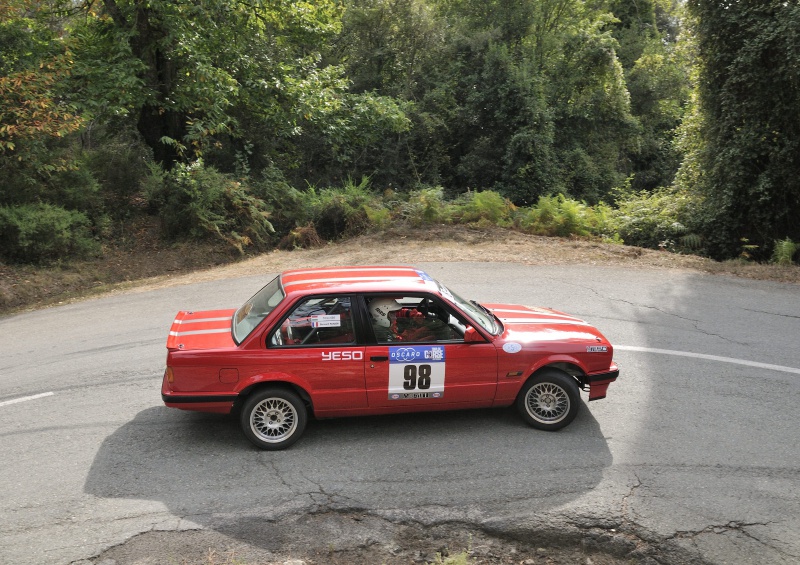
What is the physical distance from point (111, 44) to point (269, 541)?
16909mm

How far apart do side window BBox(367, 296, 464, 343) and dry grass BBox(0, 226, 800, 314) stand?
26.7ft

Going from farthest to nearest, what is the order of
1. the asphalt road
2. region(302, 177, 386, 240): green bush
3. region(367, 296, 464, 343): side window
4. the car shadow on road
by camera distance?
region(302, 177, 386, 240): green bush
region(367, 296, 464, 343): side window
the car shadow on road
the asphalt road

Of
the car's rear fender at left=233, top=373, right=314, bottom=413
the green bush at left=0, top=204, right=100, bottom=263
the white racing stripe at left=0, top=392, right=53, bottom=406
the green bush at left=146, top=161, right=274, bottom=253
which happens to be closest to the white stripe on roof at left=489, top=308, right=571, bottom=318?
the car's rear fender at left=233, top=373, right=314, bottom=413

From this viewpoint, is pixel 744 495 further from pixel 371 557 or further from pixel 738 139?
pixel 738 139

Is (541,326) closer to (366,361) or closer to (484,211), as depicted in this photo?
(366,361)

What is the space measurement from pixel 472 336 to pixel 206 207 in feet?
42.0

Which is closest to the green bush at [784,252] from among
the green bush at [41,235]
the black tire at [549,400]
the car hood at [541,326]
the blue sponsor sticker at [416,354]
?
the car hood at [541,326]

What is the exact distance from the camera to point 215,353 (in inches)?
251

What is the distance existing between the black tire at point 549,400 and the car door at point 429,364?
390 mm

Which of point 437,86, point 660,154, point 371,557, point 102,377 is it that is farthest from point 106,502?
point 660,154

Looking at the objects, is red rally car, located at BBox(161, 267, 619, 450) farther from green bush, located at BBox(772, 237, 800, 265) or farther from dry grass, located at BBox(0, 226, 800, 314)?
green bush, located at BBox(772, 237, 800, 265)

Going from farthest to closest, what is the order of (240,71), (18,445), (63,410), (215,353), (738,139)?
(240,71), (738,139), (63,410), (18,445), (215,353)

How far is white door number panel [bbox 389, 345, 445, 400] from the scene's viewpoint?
6547mm

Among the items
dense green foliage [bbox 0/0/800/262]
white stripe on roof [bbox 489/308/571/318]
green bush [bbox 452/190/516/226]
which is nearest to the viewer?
white stripe on roof [bbox 489/308/571/318]
